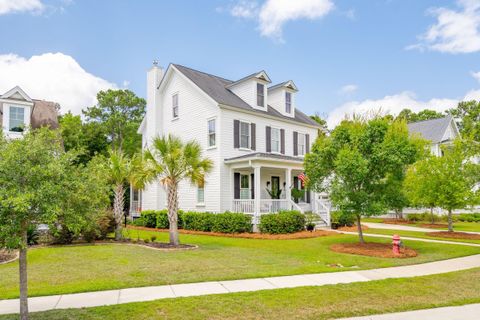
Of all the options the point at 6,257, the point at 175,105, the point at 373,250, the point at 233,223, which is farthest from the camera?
the point at 175,105

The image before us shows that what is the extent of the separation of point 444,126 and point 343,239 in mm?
23280

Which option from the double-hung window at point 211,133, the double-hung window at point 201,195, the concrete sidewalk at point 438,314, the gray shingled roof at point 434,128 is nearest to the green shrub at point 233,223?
the double-hung window at point 201,195

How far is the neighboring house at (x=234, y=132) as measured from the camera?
19.3 m

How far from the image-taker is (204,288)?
6.88 metres

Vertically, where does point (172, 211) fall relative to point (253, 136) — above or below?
below

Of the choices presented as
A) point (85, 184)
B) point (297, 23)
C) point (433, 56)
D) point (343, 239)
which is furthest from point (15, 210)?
point (433, 56)

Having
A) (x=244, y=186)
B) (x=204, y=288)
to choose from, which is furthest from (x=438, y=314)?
(x=244, y=186)

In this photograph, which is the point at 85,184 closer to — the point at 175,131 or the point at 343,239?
the point at 343,239

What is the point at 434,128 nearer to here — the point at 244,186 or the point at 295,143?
the point at 295,143

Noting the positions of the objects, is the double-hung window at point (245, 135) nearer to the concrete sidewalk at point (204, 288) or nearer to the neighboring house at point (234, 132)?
the neighboring house at point (234, 132)

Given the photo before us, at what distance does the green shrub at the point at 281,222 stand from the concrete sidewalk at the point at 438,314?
11.1 m

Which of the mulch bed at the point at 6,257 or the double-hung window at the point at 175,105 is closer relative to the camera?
the mulch bed at the point at 6,257

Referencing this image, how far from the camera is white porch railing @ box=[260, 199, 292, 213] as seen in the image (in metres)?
19.1

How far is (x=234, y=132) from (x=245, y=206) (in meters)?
4.31
